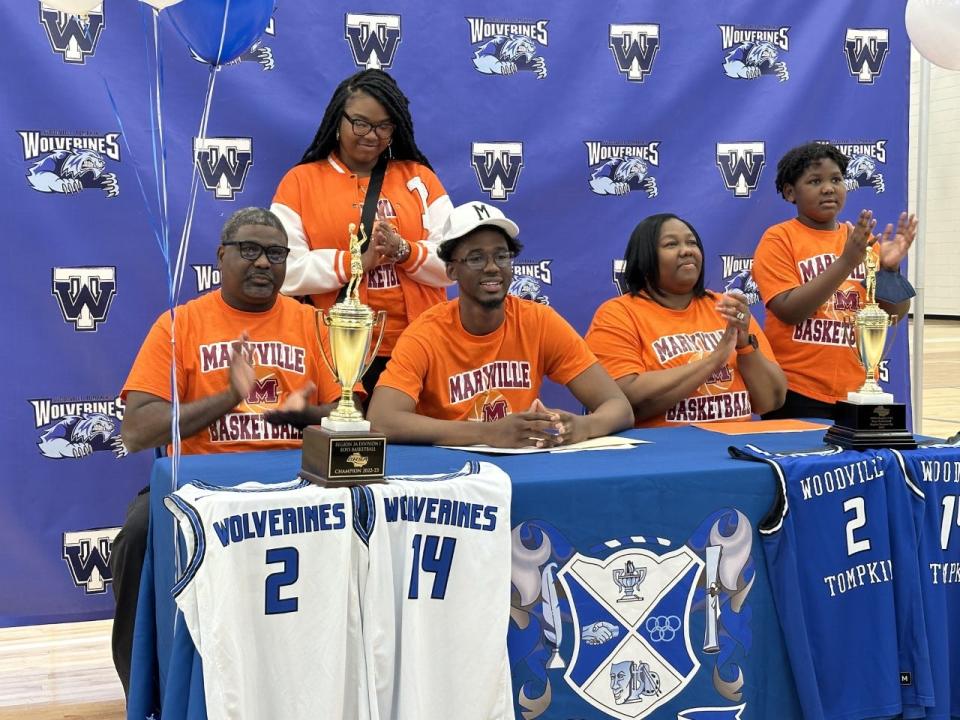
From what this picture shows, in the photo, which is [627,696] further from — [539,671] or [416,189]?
[416,189]

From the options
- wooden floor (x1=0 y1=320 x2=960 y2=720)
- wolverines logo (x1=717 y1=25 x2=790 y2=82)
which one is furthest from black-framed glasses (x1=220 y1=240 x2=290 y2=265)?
wolverines logo (x1=717 y1=25 x2=790 y2=82)

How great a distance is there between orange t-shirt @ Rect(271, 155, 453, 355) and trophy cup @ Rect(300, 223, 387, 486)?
1105 millimetres

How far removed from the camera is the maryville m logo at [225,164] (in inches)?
152

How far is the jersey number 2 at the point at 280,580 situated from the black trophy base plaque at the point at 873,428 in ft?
4.53

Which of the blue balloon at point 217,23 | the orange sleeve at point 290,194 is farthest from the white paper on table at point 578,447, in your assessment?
the blue balloon at point 217,23

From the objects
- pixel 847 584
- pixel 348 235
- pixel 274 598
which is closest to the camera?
pixel 274 598

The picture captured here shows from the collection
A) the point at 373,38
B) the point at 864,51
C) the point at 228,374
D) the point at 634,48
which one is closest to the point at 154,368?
the point at 228,374

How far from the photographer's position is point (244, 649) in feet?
6.66

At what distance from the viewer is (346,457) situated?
220 cm

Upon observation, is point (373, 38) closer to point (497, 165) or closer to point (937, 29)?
point (497, 165)

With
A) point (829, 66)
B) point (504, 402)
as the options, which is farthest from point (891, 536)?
point (829, 66)

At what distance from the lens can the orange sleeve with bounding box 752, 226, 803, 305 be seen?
12.5 feet

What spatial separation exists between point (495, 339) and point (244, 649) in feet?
4.45

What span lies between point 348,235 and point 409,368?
0.67 metres
